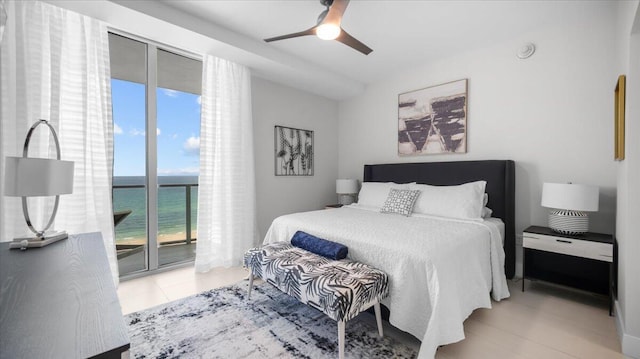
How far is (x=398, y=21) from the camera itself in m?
2.71

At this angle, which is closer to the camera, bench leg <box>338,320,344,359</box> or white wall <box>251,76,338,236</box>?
bench leg <box>338,320,344,359</box>

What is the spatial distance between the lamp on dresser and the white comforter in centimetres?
52

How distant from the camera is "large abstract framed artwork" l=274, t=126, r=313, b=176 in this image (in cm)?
408

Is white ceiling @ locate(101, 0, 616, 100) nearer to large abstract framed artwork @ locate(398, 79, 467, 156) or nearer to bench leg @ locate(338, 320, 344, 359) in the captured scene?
large abstract framed artwork @ locate(398, 79, 467, 156)

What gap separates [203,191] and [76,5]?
1975 mm

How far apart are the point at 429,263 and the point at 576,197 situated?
1.69 m

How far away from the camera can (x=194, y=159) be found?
3.53 metres

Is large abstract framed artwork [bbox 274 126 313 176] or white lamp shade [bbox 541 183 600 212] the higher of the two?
large abstract framed artwork [bbox 274 126 313 176]

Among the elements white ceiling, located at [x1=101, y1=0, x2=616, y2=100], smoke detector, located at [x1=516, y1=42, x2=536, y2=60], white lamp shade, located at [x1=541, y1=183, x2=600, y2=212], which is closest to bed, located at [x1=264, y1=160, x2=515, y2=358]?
white lamp shade, located at [x1=541, y1=183, x2=600, y2=212]

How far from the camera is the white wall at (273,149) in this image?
3.89 metres

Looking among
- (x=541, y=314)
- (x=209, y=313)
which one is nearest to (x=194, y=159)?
(x=209, y=313)

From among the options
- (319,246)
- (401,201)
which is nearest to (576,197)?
(401,201)

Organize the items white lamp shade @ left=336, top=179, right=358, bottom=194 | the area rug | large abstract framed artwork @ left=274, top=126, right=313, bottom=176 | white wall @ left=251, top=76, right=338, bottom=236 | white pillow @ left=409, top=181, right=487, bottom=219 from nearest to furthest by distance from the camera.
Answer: the area rug < white pillow @ left=409, top=181, right=487, bottom=219 < white wall @ left=251, top=76, right=338, bottom=236 < large abstract framed artwork @ left=274, top=126, right=313, bottom=176 < white lamp shade @ left=336, top=179, right=358, bottom=194

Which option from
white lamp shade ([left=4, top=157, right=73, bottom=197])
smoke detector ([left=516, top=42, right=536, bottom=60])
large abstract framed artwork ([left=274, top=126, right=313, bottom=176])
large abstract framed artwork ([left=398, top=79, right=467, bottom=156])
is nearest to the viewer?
white lamp shade ([left=4, top=157, right=73, bottom=197])
